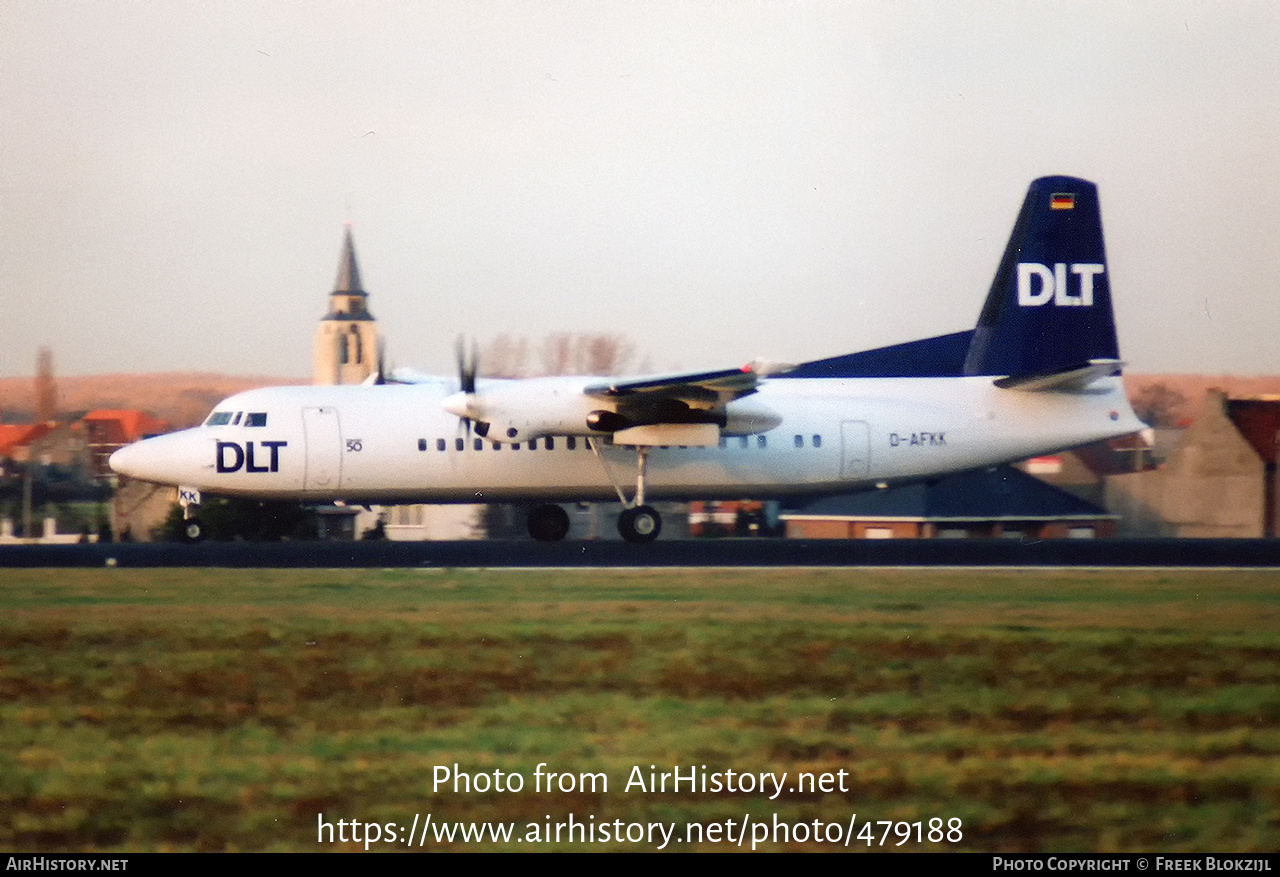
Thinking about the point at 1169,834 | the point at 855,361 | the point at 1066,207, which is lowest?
the point at 1169,834

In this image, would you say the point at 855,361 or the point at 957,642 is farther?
the point at 855,361

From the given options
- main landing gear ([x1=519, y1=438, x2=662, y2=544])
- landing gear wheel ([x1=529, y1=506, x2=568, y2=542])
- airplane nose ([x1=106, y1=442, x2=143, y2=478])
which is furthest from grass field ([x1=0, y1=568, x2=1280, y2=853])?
landing gear wheel ([x1=529, y1=506, x2=568, y2=542])

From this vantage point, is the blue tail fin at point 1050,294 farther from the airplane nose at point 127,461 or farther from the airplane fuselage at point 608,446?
the airplane nose at point 127,461

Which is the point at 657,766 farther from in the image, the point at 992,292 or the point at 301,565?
the point at 992,292

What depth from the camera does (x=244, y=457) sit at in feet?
69.2

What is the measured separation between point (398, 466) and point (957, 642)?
11161 millimetres

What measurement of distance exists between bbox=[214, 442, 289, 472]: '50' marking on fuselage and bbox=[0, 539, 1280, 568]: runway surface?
118 cm

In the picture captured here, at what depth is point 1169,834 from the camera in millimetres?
6773

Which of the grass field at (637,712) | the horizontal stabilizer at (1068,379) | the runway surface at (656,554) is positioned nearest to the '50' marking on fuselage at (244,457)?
the runway surface at (656,554)

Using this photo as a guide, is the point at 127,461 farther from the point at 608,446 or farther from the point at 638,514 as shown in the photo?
the point at 638,514

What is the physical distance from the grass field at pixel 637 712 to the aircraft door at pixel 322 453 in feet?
17.9
